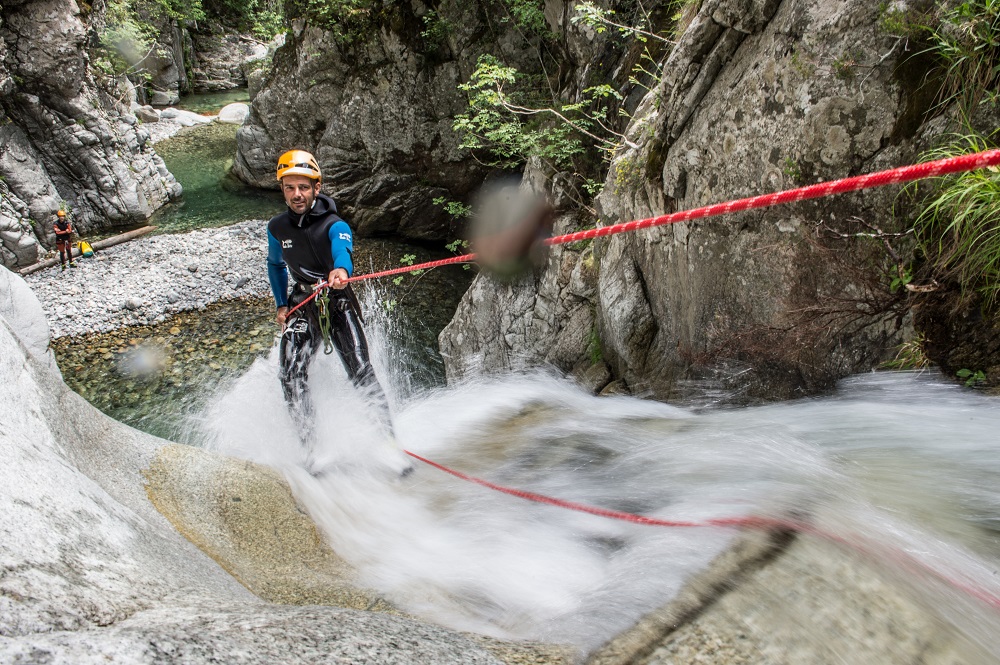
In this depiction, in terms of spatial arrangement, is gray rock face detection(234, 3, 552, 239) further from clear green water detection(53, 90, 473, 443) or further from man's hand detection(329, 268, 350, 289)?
man's hand detection(329, 268, 350, 289)

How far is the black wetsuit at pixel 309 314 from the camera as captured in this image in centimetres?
461

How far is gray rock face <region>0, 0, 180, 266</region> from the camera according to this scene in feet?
48.5

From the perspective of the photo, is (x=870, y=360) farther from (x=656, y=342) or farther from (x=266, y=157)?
(x=266, y=157)

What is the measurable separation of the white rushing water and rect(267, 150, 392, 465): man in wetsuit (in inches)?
7.2

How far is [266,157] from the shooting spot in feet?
58.9

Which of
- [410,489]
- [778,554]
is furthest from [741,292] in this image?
[410,489]

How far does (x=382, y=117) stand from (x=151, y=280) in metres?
7.49

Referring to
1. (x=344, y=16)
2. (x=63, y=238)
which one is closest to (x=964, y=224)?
(x=344, y=16)

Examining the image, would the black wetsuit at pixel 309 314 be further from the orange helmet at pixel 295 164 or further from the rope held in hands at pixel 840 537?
the rope held in hands at pixel 840 537

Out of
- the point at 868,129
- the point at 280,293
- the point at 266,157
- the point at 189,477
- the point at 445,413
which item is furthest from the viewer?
the point at 266,157

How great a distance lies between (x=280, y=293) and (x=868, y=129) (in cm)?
455

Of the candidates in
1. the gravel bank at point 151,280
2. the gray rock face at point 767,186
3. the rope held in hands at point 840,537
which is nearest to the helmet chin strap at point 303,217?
the rope held in hands at point 840,537

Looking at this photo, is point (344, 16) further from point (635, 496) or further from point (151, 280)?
point (635, 496)

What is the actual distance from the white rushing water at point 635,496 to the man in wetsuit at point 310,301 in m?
0.18
